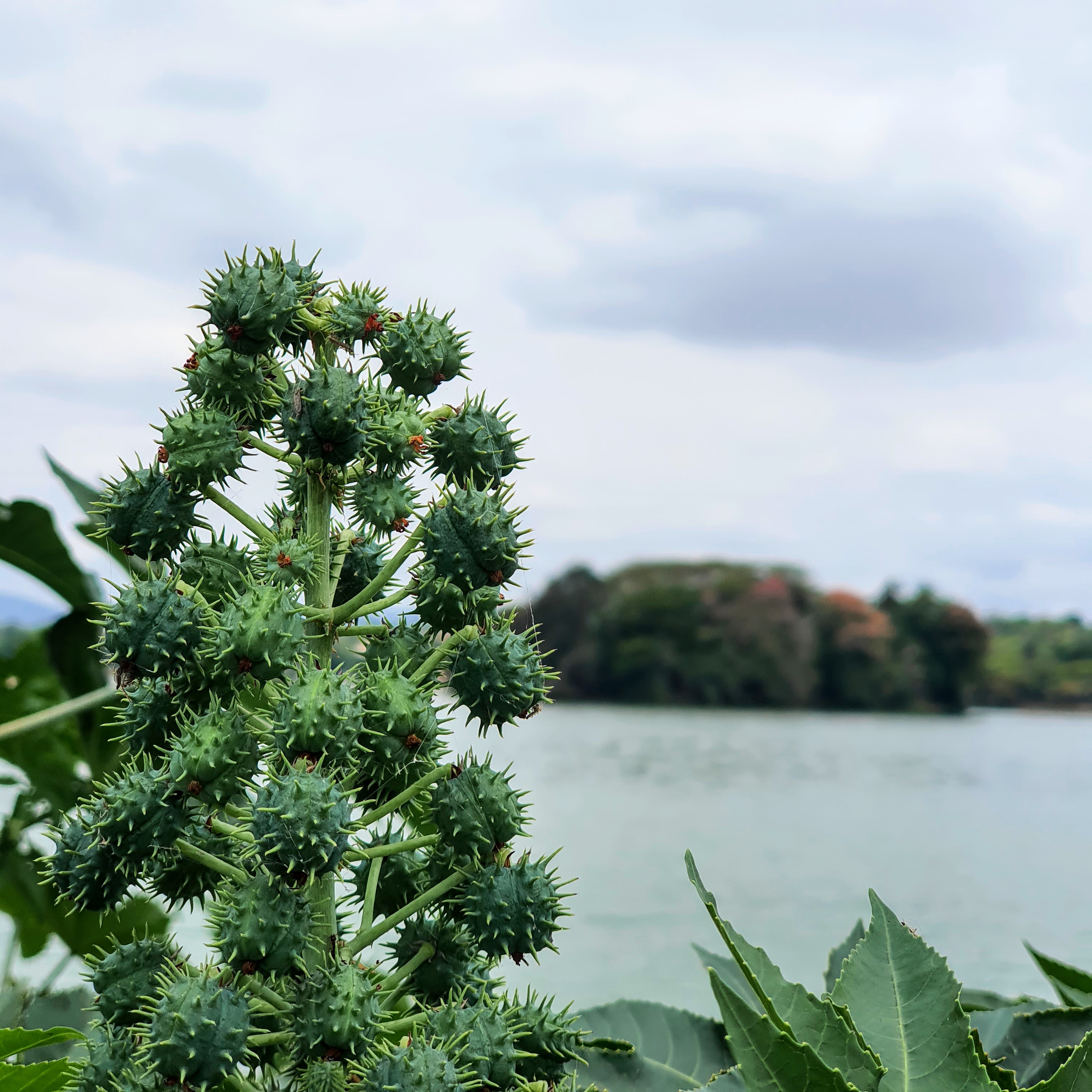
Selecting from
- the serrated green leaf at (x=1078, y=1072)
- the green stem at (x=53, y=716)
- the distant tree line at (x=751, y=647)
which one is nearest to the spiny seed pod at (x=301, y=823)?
the serrated green leaf at (x=1078, y=1072)

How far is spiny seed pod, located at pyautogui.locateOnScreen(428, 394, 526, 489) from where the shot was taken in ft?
5.41

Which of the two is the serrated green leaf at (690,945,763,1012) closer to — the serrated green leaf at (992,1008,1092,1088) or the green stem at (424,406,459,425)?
the serrated green leaf at (992,1008,1092,1088)

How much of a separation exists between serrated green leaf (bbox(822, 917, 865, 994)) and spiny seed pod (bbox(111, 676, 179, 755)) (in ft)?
4.05

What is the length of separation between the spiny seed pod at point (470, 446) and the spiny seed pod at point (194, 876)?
61 cm

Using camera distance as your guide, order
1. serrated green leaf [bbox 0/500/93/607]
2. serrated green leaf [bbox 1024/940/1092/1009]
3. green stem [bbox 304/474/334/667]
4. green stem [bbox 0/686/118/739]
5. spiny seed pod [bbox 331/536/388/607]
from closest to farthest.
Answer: green stem [bbox 304/474/334/667] → spiny seed pod [bbox 331/536/388/607] → serrated green leaf [bbox 1024/940/1092/1009] → green stem [bbox 0/686/118/739] → serrated green leaf [bbox 0/500/93/607]

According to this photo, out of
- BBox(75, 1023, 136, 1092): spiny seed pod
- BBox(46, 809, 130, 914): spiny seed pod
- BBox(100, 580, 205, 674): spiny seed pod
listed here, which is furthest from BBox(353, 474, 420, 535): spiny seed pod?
BBox(75, 1023, 136, 1092): spiny seed pod

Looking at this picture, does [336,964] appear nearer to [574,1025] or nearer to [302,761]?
[302,761]

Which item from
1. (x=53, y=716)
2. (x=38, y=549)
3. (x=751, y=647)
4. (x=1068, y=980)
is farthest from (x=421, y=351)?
(x=751, y=647)

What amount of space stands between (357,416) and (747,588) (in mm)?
44001

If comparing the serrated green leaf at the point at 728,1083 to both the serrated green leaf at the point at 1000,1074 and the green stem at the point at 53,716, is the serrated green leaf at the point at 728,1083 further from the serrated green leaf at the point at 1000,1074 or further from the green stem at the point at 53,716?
the green stem at the point at 53,716

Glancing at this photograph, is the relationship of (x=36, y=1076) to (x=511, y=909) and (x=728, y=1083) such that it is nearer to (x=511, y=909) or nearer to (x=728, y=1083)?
(x=511, y=909)

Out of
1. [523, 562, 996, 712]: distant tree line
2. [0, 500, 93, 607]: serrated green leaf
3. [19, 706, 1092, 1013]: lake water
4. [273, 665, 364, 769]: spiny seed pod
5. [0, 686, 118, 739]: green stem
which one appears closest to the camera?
[273, 665, 364, 769]: spiny seed pod

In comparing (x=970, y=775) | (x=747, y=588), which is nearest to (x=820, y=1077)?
(x=970, y=775)

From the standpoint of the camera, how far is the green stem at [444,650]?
1.54 meters
